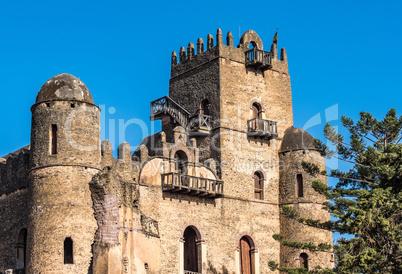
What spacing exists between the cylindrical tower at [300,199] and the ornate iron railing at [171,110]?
19.9 ft

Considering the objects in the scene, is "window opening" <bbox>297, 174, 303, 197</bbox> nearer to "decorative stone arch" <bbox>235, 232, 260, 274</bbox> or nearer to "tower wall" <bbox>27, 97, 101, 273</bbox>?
"decorative stone arch" <bbox>235, 232, 260, 274</bbox>

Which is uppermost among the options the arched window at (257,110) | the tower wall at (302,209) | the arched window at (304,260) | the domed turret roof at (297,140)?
the arched window at (257,110)

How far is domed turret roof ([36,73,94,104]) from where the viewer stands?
125ft

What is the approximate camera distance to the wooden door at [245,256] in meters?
46.2

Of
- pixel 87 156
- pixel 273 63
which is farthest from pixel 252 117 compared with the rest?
pixel 87 156

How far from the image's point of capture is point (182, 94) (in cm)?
5031

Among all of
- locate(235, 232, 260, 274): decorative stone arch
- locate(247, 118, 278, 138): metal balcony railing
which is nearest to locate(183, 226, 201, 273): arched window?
locate(235, 232, 260, 274): decorative stone arch

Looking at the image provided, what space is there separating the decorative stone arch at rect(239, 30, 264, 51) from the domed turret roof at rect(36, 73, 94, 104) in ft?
45.1

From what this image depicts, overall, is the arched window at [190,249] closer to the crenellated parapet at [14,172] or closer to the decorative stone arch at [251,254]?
the decorative stone arch at [251,254]

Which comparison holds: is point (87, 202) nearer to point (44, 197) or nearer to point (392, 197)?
point (44, 197)

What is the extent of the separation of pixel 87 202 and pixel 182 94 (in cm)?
1475

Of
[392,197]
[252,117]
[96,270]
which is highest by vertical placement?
[252,117]

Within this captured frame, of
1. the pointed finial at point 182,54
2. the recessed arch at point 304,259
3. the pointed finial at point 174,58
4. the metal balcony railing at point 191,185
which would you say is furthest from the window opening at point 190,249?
the pointed finial at point 174,58

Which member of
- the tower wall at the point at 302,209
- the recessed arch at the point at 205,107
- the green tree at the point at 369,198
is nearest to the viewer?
the green tree at the point at 369,198
